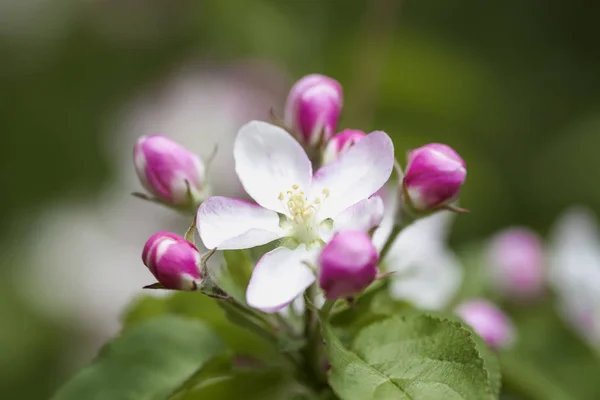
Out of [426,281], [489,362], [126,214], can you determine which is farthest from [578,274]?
[126,214]

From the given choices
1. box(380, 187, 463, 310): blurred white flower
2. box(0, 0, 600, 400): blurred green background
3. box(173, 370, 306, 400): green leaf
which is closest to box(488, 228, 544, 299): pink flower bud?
box(380, 187, 463, 310): blurred white flower

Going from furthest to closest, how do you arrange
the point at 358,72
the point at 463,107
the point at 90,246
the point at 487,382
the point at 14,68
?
the point at 14,68
the point at 90,246
the point at 463,107
the point at 358,72
the point at 487,382

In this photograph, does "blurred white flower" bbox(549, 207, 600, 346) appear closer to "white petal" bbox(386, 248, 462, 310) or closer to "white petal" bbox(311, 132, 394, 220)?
"white petal" bbox(386, 248, 462, 310)

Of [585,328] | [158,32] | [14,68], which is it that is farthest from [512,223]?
[14,68]

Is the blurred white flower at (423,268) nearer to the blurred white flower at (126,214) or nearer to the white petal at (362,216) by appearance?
the white petal at (362,216)

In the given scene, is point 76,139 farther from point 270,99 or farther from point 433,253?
point 433,253

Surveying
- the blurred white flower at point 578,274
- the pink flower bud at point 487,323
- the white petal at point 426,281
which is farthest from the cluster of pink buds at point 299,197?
the blurred white flower at point 578,274
